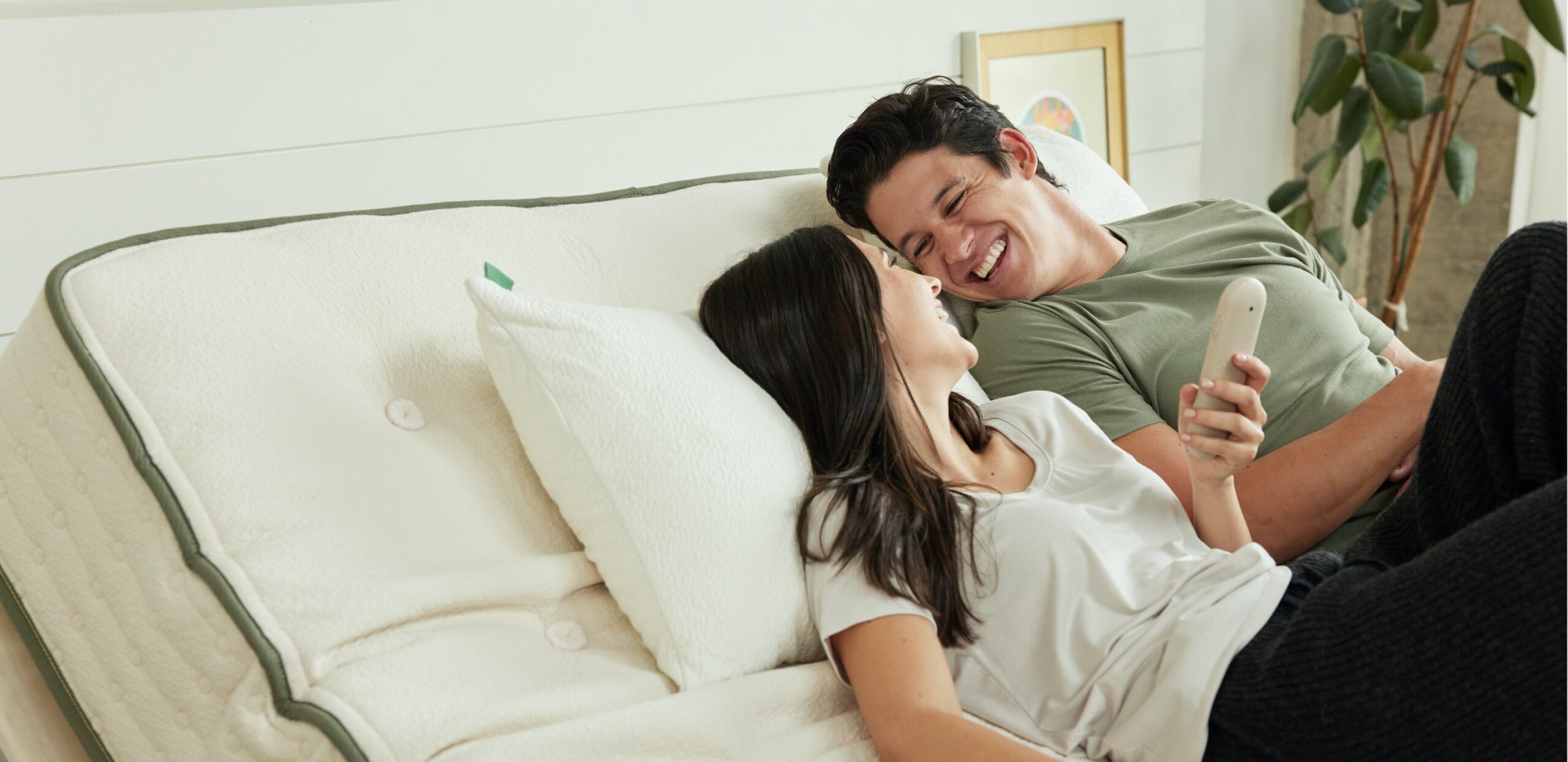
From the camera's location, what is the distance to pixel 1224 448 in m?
1.07

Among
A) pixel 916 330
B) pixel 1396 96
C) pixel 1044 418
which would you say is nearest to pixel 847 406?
pixel 916 330

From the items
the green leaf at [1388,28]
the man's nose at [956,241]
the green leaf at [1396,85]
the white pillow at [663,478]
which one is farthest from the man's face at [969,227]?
the green leaf at [1388,28]

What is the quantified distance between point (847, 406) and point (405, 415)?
378mm

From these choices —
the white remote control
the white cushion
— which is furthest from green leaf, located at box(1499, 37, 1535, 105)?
the white cushion

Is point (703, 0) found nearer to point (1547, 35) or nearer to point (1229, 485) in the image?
point (1229, 485)

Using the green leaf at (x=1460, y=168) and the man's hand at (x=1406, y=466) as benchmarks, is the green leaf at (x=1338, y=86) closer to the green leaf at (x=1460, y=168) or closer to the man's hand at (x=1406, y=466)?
the green leaf at (x=1460, y=168)

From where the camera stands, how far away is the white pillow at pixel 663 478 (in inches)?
37.6

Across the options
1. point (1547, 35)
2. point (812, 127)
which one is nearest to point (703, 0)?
point (812, 127)

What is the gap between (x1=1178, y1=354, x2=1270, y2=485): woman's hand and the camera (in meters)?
1.04

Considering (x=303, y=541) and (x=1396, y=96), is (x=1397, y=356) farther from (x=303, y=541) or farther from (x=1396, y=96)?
(x=303, y=541)

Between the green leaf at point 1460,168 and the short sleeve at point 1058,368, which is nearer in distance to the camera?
the short sleeve at point 1058,368

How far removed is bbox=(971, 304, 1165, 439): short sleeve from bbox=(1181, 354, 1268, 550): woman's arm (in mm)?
143

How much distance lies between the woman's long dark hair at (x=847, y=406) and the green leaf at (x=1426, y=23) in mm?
1985

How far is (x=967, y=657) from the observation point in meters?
1.03
